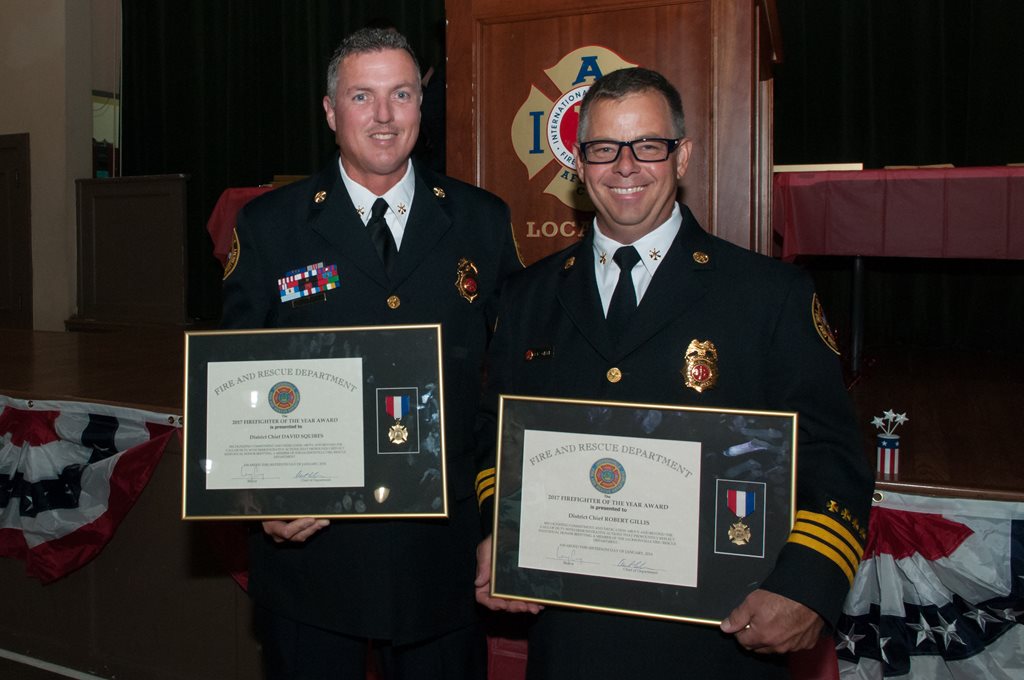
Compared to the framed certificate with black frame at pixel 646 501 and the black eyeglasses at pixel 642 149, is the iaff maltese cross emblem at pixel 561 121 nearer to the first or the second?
the black eyeglasses at pixel 642 149

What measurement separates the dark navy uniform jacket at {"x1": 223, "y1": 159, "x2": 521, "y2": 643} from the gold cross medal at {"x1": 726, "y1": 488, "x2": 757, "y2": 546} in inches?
21.0

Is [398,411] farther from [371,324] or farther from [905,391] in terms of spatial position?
[905,391]

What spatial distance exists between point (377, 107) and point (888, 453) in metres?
1.37

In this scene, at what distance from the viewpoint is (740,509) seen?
42.1 inches

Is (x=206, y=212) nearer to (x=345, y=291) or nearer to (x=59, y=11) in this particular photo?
(x=59, y=11)

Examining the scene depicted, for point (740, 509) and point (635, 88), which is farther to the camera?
point (635, 88)

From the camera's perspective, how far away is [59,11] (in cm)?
708

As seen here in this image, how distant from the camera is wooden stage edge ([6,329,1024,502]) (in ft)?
6.49

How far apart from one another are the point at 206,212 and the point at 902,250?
5851mm

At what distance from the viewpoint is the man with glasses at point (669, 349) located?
114 centimetres

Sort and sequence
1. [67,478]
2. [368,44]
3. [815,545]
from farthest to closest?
[67,478]
[368,44]
[815,545]
